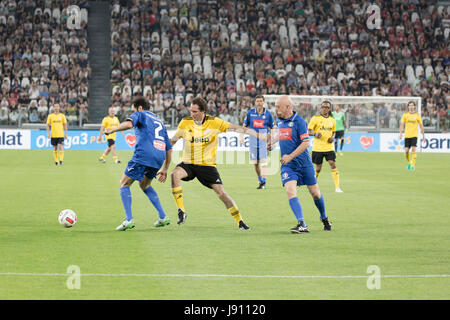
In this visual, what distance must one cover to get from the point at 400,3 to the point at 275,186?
104 feet

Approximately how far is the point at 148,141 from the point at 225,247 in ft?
8.08

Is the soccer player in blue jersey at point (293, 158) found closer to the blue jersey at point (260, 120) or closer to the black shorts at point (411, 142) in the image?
the blue jersey at point (260, 120)

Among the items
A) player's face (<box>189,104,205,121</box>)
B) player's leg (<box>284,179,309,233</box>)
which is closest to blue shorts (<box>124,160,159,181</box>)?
player's face (<box>189,104,205,121</box>)

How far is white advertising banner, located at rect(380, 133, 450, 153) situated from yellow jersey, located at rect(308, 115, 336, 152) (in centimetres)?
2120

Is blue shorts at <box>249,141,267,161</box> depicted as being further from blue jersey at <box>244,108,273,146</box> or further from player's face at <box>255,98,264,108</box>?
player's face at <box>255,98,264,108</box>

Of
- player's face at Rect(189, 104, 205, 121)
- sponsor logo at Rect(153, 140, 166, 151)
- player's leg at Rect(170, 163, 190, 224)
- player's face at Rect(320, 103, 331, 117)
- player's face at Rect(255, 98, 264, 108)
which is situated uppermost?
player's face at Rect(255, 98, 264, 108)

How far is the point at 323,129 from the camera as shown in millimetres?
16750

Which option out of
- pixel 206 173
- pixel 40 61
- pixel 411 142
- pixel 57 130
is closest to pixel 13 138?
pixel 40 61

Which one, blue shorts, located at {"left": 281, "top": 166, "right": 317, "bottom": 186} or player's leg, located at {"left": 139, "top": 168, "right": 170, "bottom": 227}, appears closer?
blue shorts, located at {"left": 281, "top": 166, "right": 317, "bottom": 186}

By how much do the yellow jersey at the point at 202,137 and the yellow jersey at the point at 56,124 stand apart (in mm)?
16573

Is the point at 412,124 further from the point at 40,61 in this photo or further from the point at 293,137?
the point at 40,61

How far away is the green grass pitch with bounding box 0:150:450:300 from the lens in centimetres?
707

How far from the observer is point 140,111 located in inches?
440
